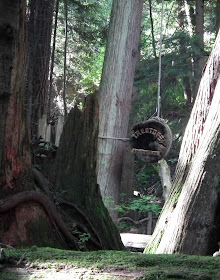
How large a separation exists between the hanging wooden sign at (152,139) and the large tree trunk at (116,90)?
2.06 ft

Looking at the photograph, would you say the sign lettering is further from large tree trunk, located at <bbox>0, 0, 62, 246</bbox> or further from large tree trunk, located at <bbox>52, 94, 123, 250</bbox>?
large tree trunk, located at <bbox>0, 0, 62, 246</bbox>

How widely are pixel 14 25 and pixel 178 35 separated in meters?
11.0

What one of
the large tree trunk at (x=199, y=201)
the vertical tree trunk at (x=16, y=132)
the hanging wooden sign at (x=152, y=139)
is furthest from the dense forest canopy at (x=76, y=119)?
the hanging wooden sign at (x=152, y=139)

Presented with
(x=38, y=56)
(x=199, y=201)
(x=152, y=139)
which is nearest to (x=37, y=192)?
(x=199, y=201)

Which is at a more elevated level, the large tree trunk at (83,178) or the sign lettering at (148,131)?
the sign lettering at (148,131)

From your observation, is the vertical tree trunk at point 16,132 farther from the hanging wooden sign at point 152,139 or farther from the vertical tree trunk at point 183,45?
the vertical tree trunk at point 183,45

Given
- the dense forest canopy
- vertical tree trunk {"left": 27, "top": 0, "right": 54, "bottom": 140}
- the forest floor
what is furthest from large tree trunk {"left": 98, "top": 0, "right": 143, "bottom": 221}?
the forest floor

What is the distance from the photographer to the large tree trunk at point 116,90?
8.34 meters

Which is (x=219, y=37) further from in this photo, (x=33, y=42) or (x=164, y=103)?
(x=164, y=103)

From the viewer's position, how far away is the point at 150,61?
547 inches

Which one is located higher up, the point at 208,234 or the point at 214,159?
the point at 214,159

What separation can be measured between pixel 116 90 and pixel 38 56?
1.86m

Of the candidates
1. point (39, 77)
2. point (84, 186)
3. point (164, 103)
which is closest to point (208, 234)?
point (84, 186)

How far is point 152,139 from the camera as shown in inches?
303
